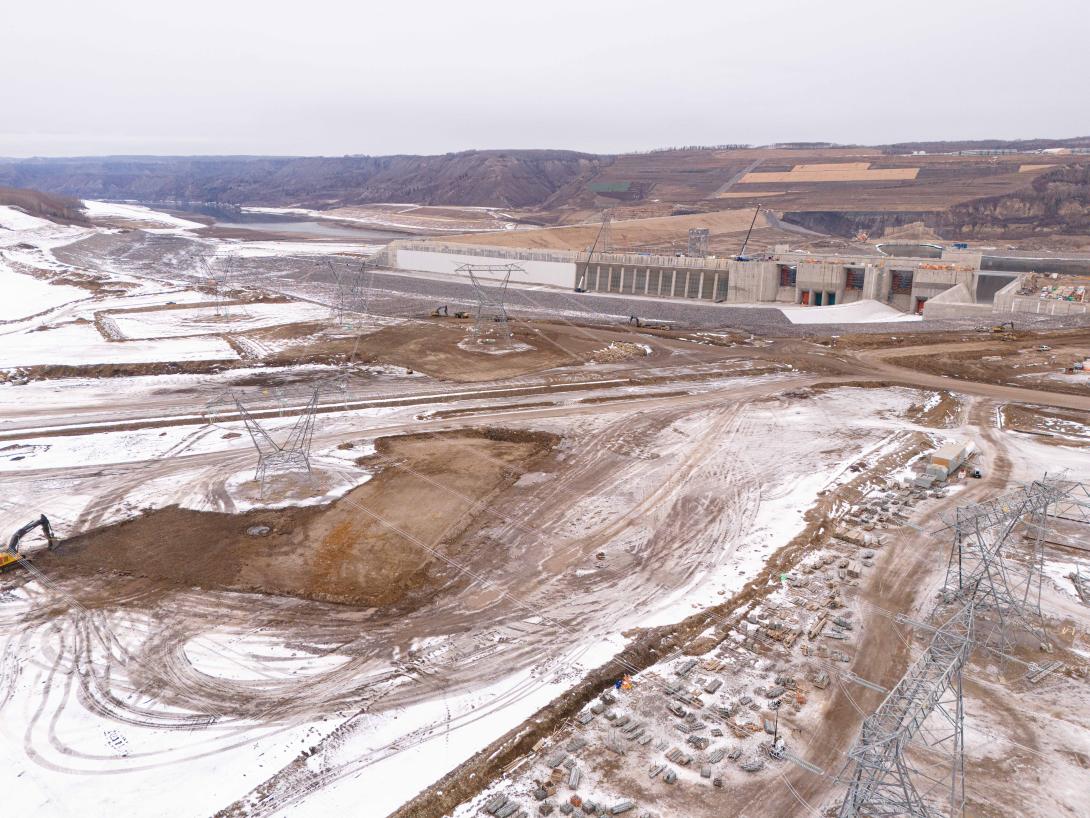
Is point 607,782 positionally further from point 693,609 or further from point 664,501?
point 664,501

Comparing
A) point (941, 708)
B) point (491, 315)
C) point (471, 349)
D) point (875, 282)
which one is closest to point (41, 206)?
point (491, 315)

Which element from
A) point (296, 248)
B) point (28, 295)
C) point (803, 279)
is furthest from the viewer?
point (296, 248)

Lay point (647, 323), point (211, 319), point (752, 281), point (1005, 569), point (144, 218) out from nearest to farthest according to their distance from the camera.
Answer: point (1005, 569), point (211, 319), point (647, 323), point (752, 281), point (144, 218)

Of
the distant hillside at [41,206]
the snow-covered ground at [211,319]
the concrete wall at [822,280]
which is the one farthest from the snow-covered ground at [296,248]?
the concrete wall at [822,280]

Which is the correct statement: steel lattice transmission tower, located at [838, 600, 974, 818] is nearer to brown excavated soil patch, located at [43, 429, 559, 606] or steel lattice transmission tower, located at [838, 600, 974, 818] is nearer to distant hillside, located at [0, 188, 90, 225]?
brown excavated soil patch, located at [43, 429, 559, 606]

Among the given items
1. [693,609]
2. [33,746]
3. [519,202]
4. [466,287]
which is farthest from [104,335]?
[519,202]

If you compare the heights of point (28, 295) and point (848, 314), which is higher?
point (848, 314)

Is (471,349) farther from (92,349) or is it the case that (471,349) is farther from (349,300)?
(92,349)
